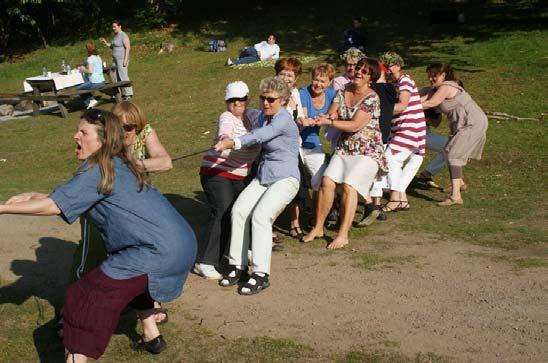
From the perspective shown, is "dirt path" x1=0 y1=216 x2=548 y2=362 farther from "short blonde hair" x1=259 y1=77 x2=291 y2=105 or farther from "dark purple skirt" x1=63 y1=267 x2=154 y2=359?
"short blonde hair" x1=259 y1=77 x2=291 y2=105

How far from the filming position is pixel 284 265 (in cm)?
688

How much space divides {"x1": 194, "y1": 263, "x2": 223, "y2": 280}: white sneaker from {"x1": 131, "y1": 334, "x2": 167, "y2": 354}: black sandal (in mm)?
1425

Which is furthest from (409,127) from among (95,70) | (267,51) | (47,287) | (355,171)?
(267,51)

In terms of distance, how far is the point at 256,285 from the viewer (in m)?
6.20

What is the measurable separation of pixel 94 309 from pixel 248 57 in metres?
18.3

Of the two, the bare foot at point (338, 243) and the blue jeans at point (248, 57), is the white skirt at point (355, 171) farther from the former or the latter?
the blue jeans at point (248, 57)

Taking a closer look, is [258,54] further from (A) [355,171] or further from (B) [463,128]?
(A) [355,171]

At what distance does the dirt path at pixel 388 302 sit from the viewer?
5180 millimetres

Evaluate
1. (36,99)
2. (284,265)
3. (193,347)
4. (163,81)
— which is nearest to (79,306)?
(193,347)

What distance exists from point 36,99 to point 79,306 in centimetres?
1498

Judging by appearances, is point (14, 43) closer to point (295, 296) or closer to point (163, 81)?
point (163, 81)

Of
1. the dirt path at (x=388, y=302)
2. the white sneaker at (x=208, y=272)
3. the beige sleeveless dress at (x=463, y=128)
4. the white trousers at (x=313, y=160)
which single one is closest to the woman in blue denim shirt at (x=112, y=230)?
the dirt path at (x=388, y=302)

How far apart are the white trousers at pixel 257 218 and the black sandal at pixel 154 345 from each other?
132cm

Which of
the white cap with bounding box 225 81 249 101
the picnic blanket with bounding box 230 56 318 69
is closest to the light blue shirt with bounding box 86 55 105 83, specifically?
the picnic blanket with bounding box 230 56 318 69
